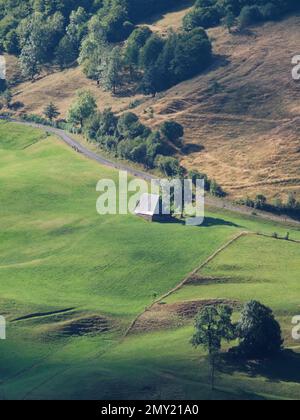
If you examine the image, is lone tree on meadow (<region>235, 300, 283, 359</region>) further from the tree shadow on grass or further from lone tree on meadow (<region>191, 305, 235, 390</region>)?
lone tree on meadow (<region>191, 305, 235, 390</region>)

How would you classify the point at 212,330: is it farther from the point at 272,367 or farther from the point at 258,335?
the point at 272,367

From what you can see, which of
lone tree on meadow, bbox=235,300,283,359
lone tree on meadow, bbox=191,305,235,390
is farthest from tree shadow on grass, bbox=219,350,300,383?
lone tree on meadow, bbox=191,305,235,390

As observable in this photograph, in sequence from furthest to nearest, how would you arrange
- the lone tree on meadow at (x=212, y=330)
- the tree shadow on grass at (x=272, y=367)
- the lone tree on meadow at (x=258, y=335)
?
the lone tree on meadow at (x=258, y=335), the lone tree on meadow at (x=212, y=330), the tree shadow on grass at (x=272, y=367)

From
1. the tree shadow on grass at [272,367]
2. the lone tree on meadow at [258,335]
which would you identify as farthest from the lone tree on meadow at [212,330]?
the tree shadow on grass at [272,367]

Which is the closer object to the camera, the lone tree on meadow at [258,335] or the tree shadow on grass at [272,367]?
the tree shadow on grass at [272,367]

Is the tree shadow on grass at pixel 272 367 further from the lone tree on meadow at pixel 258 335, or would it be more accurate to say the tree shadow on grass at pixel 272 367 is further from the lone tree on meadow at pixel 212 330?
the lone tree on meadow at pixel 212 330

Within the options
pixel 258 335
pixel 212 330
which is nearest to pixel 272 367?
pixel 258 335
